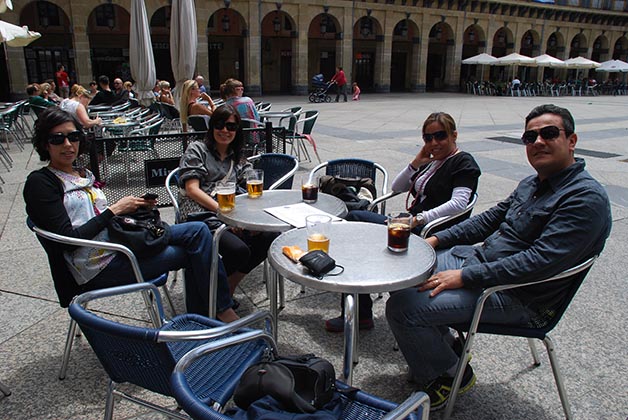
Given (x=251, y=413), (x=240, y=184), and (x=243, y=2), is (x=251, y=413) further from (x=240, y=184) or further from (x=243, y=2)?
(x=243, y=2)

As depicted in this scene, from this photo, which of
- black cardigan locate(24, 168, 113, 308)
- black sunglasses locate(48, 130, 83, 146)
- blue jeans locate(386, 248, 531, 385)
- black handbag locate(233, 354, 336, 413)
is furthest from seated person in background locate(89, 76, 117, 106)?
black handbag locate(233, 354, 336, 413)

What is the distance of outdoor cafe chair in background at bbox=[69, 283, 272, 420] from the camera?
5.29ft

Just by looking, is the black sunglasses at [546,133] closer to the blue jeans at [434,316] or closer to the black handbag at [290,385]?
the blue jeans at [434,316]

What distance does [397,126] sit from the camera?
1434 centimetres

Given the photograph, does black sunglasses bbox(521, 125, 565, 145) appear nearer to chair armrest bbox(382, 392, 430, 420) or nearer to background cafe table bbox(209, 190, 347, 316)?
background cafe table bbox(209, 190, 347, 316)

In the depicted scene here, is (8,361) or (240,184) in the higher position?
(240,184)

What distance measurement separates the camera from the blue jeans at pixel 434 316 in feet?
7.64

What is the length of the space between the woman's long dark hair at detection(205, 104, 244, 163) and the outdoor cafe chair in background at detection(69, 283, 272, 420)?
5.28ft

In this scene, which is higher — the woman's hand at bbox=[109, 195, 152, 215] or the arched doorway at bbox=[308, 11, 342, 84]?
the arched doorway at bbox=[308, 11, 342, 84]

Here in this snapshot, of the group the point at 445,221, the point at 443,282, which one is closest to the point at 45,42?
the point at 445,221

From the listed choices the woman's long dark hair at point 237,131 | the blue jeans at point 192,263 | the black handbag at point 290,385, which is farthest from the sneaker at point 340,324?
the black handbag at point 290,385

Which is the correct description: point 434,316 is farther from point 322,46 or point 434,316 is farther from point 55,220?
point 322,46

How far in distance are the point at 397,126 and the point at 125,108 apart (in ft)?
24.8

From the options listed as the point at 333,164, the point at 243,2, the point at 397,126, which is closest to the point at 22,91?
the point at 243,2
